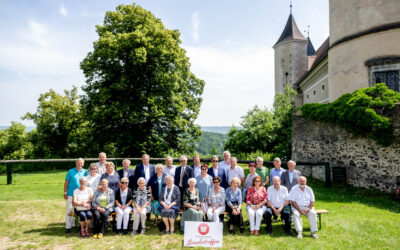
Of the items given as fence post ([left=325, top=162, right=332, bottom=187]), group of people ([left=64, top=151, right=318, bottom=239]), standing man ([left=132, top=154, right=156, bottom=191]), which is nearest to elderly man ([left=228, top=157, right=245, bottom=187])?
group of people ([left=64, top=151, right=318, bottom=239])

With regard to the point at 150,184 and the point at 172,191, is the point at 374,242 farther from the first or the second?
the point at 150,184

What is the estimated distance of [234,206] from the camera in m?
6.81

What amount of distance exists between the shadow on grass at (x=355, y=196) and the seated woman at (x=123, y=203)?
6903 millimetres

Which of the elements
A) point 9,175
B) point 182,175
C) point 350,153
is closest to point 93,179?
point 182,175

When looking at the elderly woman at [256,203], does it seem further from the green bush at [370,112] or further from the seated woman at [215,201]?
the green bush at [370,112]

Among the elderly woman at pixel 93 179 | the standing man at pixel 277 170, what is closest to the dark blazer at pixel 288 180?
the standing man at pixel 277 170

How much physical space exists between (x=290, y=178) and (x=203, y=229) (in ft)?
10.1

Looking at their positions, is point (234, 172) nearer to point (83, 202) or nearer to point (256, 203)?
point (256, 203)

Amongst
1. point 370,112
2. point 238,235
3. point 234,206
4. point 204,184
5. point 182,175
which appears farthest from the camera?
point 370,112

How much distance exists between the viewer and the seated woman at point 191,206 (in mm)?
6496

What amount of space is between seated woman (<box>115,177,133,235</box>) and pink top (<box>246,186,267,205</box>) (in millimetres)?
3099

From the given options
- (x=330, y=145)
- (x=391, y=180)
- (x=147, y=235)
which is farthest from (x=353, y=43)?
(x=147, y=235)

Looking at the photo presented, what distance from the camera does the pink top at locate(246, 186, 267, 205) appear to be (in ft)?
22.6

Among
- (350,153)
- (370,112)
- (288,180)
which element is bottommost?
(288,180)
